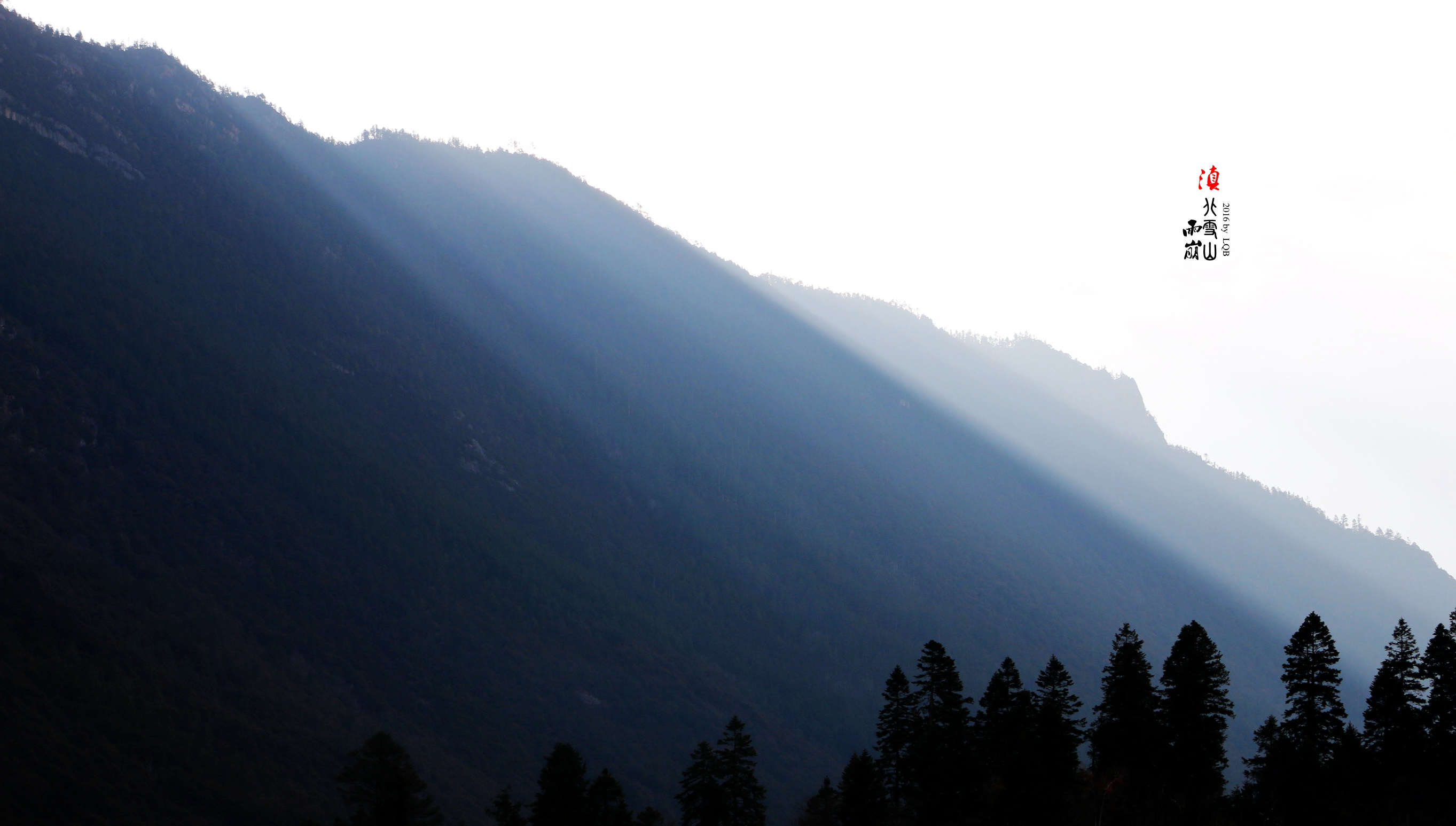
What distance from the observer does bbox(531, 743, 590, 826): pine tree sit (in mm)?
50562

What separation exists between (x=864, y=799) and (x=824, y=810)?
228 inches

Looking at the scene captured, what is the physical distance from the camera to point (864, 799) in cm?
5116

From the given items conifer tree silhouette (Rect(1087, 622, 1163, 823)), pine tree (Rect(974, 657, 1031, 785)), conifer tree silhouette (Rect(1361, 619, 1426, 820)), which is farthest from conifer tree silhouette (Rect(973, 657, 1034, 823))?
conifer tree silhouette (Rect(1361, 619, 1426, 820))

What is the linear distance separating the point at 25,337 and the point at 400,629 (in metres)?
74.9

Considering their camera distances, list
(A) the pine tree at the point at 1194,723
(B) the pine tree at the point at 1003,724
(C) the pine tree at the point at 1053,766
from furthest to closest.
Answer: (B) the pine tree at the point at 1003,724 < (A) the pine tree at the point at 1194,723 < (C) the pine tree at the point at 1053,766

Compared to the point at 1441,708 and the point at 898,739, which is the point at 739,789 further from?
the point at 1441,708

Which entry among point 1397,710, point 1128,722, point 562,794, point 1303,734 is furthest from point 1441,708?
point 562,794

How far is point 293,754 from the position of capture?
399ft

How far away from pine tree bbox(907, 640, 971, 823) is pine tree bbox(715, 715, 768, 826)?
854 centimetres

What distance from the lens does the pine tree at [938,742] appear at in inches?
1909

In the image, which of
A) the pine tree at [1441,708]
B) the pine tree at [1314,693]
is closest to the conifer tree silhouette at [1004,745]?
the pine tree at [1314,693]

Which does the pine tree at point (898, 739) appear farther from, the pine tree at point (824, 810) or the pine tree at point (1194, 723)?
the pine tree at point (1194, 723)

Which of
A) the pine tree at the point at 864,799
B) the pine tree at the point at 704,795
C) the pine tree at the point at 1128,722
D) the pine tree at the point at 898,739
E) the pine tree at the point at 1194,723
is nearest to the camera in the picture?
the pine tree at the point at 1194,723

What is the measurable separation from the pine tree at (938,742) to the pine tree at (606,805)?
15.3 meters
